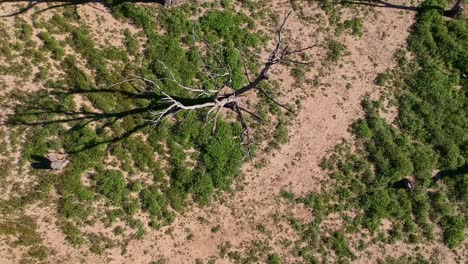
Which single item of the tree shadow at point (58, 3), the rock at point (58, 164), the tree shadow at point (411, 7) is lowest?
the rock at point (58, 164)

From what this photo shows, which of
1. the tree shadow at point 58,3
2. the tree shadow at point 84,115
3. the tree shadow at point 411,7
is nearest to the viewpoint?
the tree shadow at point 84,115

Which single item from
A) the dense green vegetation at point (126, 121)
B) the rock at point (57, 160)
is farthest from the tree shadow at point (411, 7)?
the rock at point (57, 160)

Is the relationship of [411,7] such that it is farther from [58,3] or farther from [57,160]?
[57,160]

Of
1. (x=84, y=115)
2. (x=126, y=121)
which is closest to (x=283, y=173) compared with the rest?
(x=126, y=121)

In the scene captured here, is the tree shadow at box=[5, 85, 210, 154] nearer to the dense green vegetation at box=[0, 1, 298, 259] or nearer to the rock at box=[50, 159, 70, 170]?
the dense green vegetation at box=[0, 1, 298, 259]

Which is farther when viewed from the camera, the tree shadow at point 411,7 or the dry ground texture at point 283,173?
the tree shadow at point 411,7

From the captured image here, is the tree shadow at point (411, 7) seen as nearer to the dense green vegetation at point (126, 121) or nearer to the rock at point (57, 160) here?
the dense green vegetation at point (126, 121)

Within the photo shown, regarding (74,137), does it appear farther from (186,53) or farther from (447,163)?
(447,163)

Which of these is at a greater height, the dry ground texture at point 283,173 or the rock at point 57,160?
the dry ground texture at point 283,173

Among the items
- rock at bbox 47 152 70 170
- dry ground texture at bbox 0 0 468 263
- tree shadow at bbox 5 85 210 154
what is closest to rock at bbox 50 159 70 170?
rock at bbox 47 152 70 170
